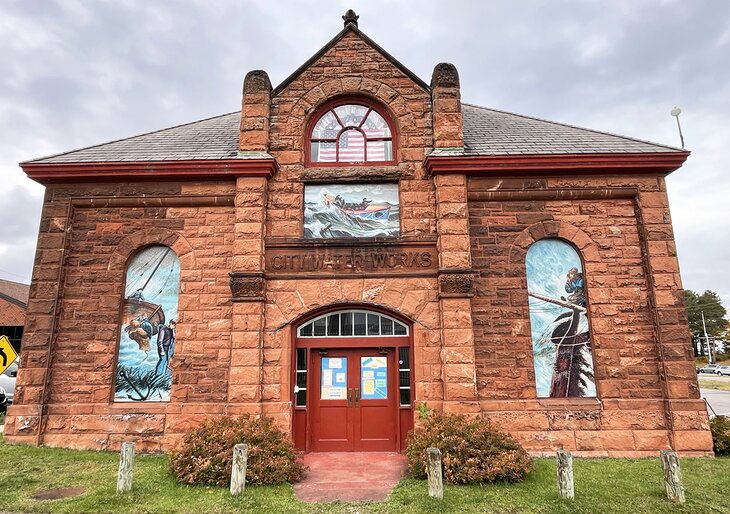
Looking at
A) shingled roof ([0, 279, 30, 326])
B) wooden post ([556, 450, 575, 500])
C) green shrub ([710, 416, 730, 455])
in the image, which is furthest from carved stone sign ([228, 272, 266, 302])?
shingled roof ([0, 279, 30, 326])

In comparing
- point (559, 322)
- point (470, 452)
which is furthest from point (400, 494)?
point (559, 322)

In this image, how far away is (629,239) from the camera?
34.0 ft

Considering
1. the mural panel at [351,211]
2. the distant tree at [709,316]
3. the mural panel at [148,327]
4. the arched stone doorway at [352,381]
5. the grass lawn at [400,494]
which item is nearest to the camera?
the grass lawn at [400,494]

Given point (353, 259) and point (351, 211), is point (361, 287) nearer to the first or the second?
point (353, 259)

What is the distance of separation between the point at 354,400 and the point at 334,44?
8724 mm

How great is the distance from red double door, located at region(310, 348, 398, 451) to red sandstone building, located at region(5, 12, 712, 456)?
0.04 metres

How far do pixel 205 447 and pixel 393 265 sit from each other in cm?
511

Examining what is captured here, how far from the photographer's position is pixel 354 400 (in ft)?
32.5

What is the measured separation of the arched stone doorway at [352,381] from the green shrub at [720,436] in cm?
634

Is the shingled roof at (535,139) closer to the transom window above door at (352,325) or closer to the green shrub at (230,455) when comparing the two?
the transom window above door at (352,325)

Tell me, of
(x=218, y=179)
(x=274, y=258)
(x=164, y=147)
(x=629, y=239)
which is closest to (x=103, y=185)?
(x=164, y=147)

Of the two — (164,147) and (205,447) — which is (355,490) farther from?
(164,147)

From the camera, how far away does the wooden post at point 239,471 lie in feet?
21.9

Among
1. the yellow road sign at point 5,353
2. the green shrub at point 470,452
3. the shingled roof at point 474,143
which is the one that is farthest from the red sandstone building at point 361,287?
the yellow road sign at point 5,353
